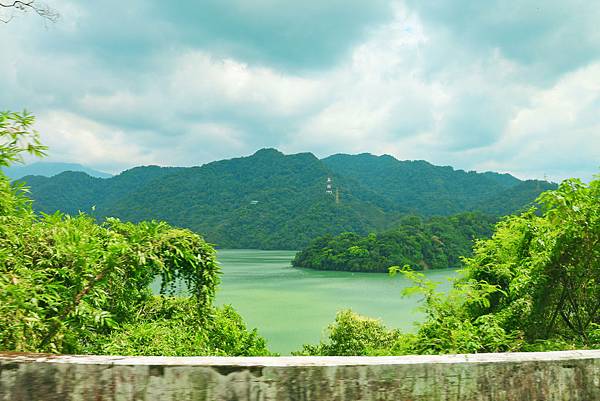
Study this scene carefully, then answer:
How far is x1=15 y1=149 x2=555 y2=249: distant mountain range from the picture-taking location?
10350 centimetres

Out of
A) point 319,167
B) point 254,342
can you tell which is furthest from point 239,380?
point 319,167

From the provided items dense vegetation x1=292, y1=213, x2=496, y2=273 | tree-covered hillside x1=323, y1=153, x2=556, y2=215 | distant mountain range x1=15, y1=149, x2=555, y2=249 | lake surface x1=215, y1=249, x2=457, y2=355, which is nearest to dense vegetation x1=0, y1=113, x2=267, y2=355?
lake surface x1=215, y1=249, x2=457, y2=355

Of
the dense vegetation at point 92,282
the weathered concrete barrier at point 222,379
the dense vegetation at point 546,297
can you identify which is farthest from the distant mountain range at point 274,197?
the weathered concrete barrier at point 222,379

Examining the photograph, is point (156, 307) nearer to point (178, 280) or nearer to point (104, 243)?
point (178, 280)

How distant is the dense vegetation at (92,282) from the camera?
3.07m

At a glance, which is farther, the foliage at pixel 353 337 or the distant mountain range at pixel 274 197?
the distant mountain range at pixel 274 197

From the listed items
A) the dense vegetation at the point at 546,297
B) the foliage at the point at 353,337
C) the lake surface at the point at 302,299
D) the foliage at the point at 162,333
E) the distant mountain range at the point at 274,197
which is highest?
the distant mountain range at the point at 274,197

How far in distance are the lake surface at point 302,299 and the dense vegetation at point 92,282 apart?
11.1 metres

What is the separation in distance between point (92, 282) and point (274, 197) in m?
117

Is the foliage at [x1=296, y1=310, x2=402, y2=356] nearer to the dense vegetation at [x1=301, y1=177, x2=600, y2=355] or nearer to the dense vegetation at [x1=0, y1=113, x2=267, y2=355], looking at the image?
the dense vegetation at [x1=0, y1=113, x2=267, y2=355]

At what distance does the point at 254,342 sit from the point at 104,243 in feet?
34.4

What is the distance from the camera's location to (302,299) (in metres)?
40.7

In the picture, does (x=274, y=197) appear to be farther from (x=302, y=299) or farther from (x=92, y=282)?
(x=92, y=282)

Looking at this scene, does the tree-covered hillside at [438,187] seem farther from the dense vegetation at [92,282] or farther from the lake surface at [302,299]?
the dense vegetation at [92,282]
